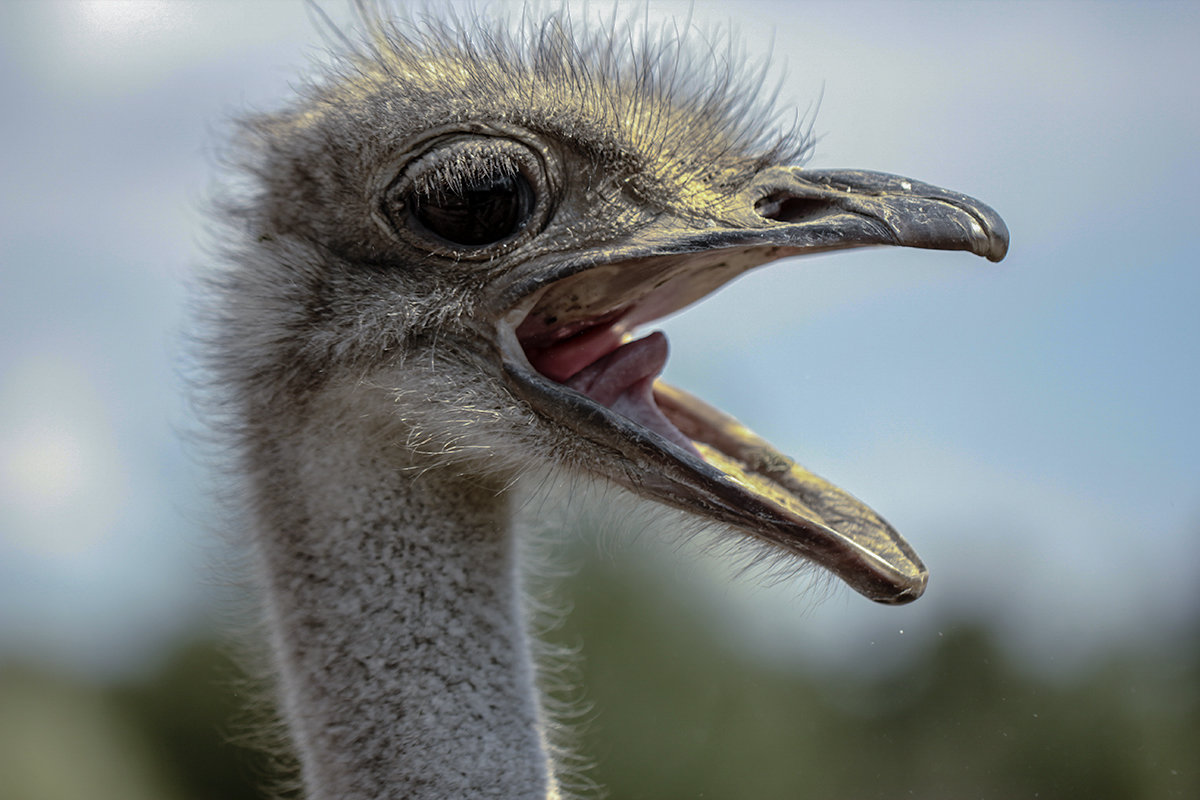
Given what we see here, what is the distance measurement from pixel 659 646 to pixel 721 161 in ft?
16.8

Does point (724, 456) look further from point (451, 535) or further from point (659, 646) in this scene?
point (659, 646)

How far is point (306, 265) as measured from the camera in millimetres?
2018

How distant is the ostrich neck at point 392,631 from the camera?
1876mm

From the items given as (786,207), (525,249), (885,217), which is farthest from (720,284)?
(885,217)

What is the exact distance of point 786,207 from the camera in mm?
1852

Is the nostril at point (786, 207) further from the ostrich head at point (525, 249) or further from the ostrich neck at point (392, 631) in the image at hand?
the ostrich neck at point (392, 631)

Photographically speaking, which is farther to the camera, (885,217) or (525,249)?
(525,249)

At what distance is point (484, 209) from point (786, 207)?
53cm

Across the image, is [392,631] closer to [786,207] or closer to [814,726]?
[786,207]

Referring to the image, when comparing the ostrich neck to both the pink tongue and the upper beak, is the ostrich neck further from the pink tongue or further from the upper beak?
the upper beak

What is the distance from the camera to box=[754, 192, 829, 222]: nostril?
1805 millimetres

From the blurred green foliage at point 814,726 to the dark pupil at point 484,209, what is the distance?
1381mm

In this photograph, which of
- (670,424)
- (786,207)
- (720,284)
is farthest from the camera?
(720,284)

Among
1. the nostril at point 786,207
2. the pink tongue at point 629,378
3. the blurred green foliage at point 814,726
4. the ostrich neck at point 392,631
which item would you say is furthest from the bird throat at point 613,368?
the blurred green foliage at point 814,726
